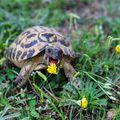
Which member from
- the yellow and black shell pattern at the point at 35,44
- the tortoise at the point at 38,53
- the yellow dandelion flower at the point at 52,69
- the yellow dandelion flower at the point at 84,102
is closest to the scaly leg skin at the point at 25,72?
the tortoise at the point at 38,53

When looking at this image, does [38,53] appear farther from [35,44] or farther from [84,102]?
[84,102]

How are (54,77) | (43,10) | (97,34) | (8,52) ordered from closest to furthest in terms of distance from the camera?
(54,77), (8,52), (97,34), (43,10)

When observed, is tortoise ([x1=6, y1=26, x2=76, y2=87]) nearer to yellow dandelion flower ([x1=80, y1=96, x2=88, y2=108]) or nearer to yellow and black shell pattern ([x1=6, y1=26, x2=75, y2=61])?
yellow and black shell pattern ([x1=6, y1=26, x2=75, y2=61])

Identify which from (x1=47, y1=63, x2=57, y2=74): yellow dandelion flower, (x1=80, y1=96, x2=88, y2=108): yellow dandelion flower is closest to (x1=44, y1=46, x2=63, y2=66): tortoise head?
(x1=47, y1=63, x2=57, y2=74): yellow dandelion flower

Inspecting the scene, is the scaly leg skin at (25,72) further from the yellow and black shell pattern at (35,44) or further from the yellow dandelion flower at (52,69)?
the yellow dandelion flower at (52,69)

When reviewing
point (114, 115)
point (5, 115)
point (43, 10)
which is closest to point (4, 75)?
point (5, 115)

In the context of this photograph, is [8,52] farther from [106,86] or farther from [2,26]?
[106,86]
